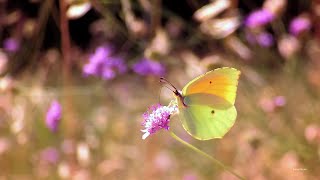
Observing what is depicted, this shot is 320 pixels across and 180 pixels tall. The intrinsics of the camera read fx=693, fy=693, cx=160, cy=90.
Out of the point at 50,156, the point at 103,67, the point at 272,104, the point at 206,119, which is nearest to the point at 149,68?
Answer: the point at 103,67

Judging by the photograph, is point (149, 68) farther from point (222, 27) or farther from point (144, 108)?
point (144, 108)

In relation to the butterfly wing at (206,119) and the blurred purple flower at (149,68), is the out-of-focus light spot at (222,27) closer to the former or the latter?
the blurred purple flower at (149,68)

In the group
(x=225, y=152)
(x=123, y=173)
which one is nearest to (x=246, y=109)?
(x=225, y=152)

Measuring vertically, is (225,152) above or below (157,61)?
below

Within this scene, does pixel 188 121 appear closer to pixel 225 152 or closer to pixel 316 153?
pixel 316 153

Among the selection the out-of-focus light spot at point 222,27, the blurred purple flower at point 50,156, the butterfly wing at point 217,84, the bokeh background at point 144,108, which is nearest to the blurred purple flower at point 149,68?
the bokeh background at point 144,108

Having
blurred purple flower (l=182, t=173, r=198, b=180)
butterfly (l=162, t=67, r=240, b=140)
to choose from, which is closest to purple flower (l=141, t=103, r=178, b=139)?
butterfly (l=162, t=67, r=240, b=140)
